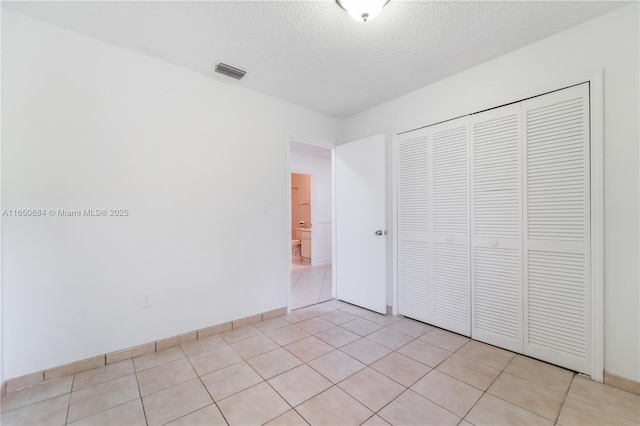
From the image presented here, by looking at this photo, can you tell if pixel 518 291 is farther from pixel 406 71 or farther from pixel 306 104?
pixel 306 104

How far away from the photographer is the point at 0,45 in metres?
1.74

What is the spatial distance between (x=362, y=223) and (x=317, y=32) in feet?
6.88

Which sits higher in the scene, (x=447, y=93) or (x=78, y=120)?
(x=447, y=93)

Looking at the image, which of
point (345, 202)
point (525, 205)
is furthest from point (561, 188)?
point (345, 202)

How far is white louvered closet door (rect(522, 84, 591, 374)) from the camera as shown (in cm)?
189

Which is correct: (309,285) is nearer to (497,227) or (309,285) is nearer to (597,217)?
(497,227)

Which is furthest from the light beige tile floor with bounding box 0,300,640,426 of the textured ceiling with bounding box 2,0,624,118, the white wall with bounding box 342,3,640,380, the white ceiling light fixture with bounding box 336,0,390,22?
the textured ceiling with bounding box 2,0,624,118

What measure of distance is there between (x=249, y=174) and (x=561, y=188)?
2.74 metres

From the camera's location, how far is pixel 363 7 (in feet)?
5.21

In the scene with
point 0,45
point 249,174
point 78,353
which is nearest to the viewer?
point 0,45

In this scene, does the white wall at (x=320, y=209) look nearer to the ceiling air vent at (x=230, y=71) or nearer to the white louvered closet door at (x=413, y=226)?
the white louvered closet door at (x=413, y=226)

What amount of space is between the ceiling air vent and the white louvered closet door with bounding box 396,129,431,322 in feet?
5.95

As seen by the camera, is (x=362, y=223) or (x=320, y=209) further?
(x=320, y=209)

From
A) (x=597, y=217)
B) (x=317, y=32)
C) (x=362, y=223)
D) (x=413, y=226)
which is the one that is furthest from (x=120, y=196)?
(x=597, y=217)
